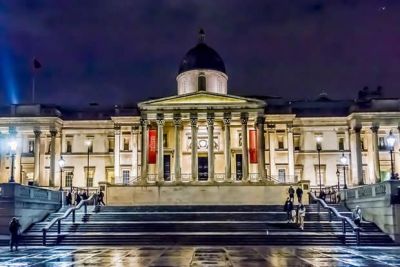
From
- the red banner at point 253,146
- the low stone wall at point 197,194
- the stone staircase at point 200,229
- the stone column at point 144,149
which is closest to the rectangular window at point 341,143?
the red banner at point 253,146

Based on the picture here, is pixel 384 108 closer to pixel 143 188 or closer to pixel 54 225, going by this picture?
pixel 143 188

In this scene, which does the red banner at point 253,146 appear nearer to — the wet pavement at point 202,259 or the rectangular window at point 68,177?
the rectangular window at point 68,177

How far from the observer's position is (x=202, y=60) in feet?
216

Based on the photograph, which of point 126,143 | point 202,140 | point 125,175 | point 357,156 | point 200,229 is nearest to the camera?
point 200,229

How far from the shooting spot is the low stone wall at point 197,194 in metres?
51.4

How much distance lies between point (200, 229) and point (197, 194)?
19409 mm

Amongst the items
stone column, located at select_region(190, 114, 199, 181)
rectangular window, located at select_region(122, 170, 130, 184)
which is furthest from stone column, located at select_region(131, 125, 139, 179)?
stone column, located at select_region(190, 114, 199, 181)

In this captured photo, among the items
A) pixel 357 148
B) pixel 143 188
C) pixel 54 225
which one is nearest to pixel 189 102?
pixel 143 188

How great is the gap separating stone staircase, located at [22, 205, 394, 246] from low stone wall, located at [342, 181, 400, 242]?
1.94ft

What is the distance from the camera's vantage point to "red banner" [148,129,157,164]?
54.8m

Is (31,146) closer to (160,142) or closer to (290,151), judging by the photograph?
(160,142)

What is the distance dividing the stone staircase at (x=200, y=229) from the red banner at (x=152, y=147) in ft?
47.7

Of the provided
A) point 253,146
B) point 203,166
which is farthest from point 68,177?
point 253,146

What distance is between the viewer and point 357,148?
61.9 meters
